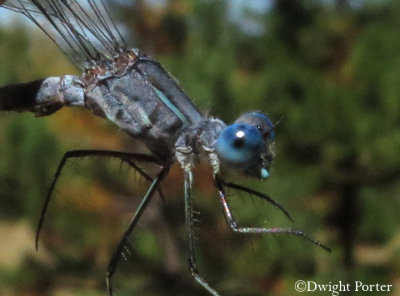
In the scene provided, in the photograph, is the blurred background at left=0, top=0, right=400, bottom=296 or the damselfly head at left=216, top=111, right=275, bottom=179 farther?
the blurred background at left=0, top=0, right=400, bottom=296

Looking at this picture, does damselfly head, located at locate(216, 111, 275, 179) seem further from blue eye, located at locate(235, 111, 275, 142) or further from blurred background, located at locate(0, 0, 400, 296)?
blurred background, located at locate(0, 0, 400, 296)

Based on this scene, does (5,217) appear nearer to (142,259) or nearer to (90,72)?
(142,259)

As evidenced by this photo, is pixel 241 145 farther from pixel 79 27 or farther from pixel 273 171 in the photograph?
pixel 273 171

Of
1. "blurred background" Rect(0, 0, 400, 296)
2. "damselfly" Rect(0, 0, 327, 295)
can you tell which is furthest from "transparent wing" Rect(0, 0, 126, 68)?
"blurred background" Rect(0, 0, 400, 296)

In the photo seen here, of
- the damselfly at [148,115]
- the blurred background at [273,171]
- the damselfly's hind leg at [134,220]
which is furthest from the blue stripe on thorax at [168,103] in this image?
the blurred background at [273,171]

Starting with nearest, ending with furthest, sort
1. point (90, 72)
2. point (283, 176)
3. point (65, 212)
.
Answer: point (90, 72), point (283, 176), point (65, 212)

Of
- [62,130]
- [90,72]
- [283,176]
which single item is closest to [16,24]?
[62,130]

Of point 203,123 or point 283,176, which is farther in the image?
point 283,176
